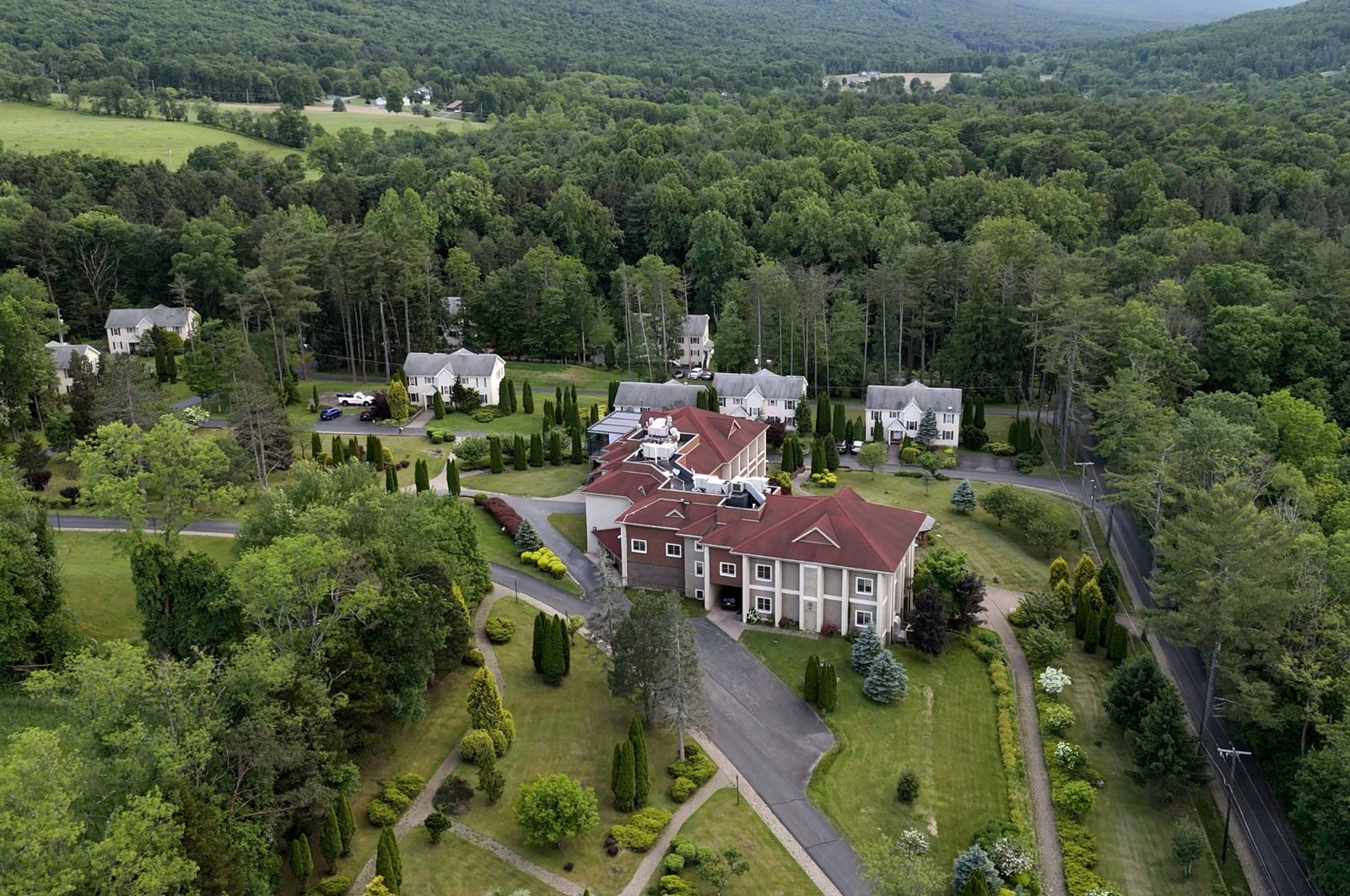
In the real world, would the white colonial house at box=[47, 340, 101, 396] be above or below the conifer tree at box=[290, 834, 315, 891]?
above

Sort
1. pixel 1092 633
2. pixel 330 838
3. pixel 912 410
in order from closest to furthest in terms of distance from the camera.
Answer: pixel 330 838 < pixel 1092 633 < pixel 912 410

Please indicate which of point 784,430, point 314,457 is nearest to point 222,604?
point 314,457

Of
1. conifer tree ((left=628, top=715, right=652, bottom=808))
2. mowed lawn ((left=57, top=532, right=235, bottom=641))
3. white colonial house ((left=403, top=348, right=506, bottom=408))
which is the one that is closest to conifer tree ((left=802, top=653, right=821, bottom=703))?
conifer tree ((left=628, top=715, right=652, bottom=808))

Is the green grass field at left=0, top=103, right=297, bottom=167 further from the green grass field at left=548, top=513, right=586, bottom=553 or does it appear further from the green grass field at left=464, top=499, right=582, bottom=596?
the green grass field at left=548, top=513, right=586, bottom=553

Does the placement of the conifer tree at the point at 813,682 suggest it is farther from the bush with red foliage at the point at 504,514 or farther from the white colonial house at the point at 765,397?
the white colonial house at the point at 765,397

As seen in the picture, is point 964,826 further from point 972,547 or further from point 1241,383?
point 1241,383

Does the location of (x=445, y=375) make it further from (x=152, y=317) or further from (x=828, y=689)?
(x=828, y=689)

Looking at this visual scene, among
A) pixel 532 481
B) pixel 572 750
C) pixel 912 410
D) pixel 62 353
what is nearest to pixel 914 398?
pixel 912 410
